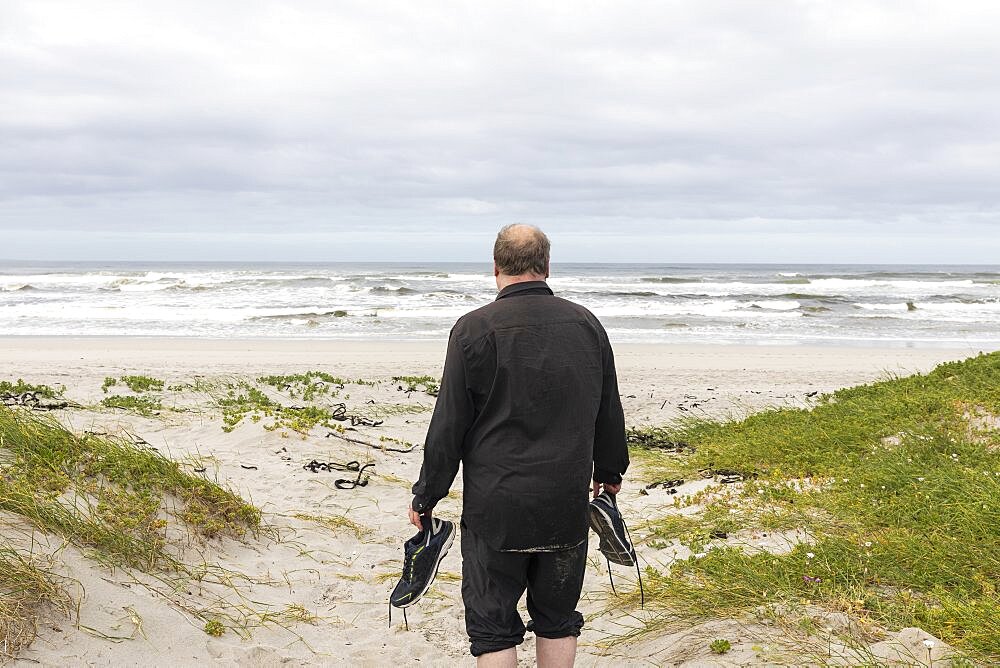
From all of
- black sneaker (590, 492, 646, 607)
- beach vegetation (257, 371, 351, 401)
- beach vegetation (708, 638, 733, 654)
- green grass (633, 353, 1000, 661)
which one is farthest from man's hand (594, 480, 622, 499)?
beach vegetation (257, 371, 351, 401)

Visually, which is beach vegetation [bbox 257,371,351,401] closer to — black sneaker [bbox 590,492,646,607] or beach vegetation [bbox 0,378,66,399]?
beach vegetation [bbox 0,378,66,399]

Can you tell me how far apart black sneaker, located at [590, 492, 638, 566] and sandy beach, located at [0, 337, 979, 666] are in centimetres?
68

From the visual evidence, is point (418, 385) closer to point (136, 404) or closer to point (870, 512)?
point (136, 404)

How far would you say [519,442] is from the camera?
2.99m

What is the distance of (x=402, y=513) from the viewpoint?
21.3ft

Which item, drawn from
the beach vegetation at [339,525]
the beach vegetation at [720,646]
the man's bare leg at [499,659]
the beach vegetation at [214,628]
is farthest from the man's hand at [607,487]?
the beach vegetation at [339,525]

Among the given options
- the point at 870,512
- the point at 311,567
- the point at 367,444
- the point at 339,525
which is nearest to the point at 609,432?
the point at 870,512

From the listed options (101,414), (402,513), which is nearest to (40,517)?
(402,513)

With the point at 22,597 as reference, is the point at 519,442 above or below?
above

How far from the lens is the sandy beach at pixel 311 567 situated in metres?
3.75

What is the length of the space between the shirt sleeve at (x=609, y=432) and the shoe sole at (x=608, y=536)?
162 mm

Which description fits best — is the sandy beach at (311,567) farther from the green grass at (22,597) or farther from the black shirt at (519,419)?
the black shirt at (519,419)

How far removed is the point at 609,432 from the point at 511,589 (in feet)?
2.52

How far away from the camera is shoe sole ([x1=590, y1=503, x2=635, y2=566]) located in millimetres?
3428
